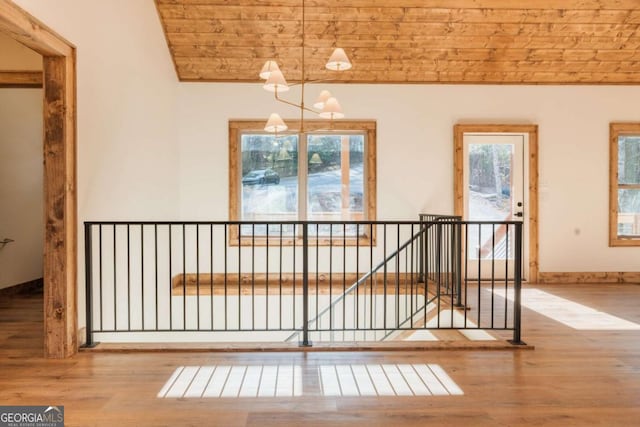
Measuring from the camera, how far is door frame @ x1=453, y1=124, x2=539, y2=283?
5.98m

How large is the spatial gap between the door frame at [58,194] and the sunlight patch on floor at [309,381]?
95 centimetres

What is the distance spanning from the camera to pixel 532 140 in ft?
19.8

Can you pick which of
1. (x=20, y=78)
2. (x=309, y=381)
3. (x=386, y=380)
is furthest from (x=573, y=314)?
(x=20, y=78)

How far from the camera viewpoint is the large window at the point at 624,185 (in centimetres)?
607

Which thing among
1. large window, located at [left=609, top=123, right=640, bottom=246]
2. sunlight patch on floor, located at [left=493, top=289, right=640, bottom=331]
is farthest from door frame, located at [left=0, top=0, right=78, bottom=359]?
large window, located at [left=609, top=123, right=640, bottom=246]

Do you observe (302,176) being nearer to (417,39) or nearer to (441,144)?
(441,144)

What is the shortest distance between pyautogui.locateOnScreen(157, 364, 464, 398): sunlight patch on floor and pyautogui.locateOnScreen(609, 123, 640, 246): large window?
15.9ft

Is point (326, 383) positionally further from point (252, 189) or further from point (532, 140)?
point (532, 140)

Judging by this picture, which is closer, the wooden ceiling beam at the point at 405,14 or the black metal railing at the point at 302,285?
the black metal railing at the point at 302,285

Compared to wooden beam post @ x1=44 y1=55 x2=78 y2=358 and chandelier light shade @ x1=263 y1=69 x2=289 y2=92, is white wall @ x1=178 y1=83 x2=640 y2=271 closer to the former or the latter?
chandelier light shade @ x1=263 y1=69 x2=289 y2=92

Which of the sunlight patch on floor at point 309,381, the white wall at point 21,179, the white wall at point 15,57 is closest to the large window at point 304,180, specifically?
the white wall at point 21,179

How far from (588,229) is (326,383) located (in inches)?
206

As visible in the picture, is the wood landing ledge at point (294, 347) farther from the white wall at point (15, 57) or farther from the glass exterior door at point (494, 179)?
the glass exterior door at point (494, 179)

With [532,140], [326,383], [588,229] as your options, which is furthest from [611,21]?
[326,383]
